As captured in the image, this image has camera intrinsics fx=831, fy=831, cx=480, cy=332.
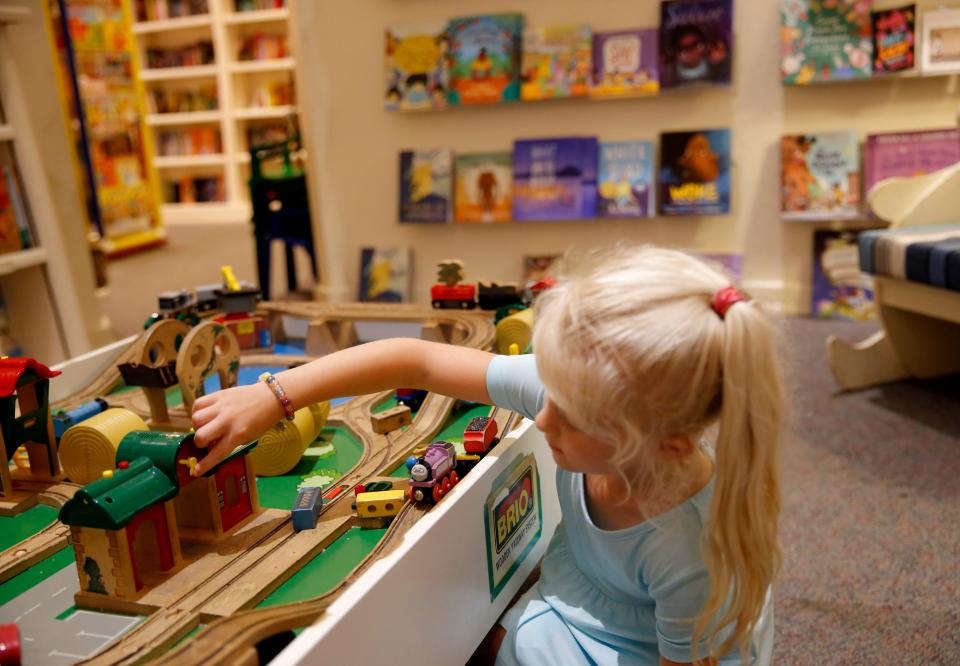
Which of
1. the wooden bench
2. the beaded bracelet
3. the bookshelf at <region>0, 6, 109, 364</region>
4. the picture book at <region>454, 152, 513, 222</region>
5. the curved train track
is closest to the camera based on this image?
the curved train track

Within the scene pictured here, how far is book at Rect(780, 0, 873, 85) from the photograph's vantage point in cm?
239

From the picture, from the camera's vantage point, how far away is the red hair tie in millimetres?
610

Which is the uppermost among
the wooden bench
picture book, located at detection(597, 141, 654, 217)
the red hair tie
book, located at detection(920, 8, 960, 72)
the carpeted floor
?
book, located at detection(920, 8, 960, 72)

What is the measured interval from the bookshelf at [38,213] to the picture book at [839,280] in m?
2.16

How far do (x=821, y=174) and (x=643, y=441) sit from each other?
7.03 ft

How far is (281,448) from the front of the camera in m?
1.00

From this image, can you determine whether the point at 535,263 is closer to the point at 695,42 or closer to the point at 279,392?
the point at 695,42

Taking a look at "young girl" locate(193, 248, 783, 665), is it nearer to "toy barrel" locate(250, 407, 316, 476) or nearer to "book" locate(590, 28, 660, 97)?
"toy barrel" locate(250, 407, 316, 476)

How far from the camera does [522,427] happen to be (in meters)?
0.95

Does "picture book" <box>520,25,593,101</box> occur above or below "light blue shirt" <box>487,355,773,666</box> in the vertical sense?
above

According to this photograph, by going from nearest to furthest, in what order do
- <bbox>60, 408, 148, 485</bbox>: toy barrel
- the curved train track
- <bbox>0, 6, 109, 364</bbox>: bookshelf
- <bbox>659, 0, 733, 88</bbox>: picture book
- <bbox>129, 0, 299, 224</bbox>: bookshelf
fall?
1. the curved train track
2. <bbox>60, 408, 148, 485</bbox>: toy barrel
3. <bbox>0, 6, 109, 364</bbox>: bookshelf
4. <bbox>659, 0, 733, 88</bbox>: picture book
5. <bbox>129, 0, 299, 224</bbox>: bookshelf

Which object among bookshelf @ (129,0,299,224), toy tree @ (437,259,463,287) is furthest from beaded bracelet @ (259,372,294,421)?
bookshelf @ (129,0,299,224)

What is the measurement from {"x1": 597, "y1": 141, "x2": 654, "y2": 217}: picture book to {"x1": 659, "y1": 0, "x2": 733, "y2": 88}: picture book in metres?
0.23

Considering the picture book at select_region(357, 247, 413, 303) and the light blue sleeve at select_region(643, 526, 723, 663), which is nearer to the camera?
the light blue sleeve at select_region(643, 526, 723, 663)
